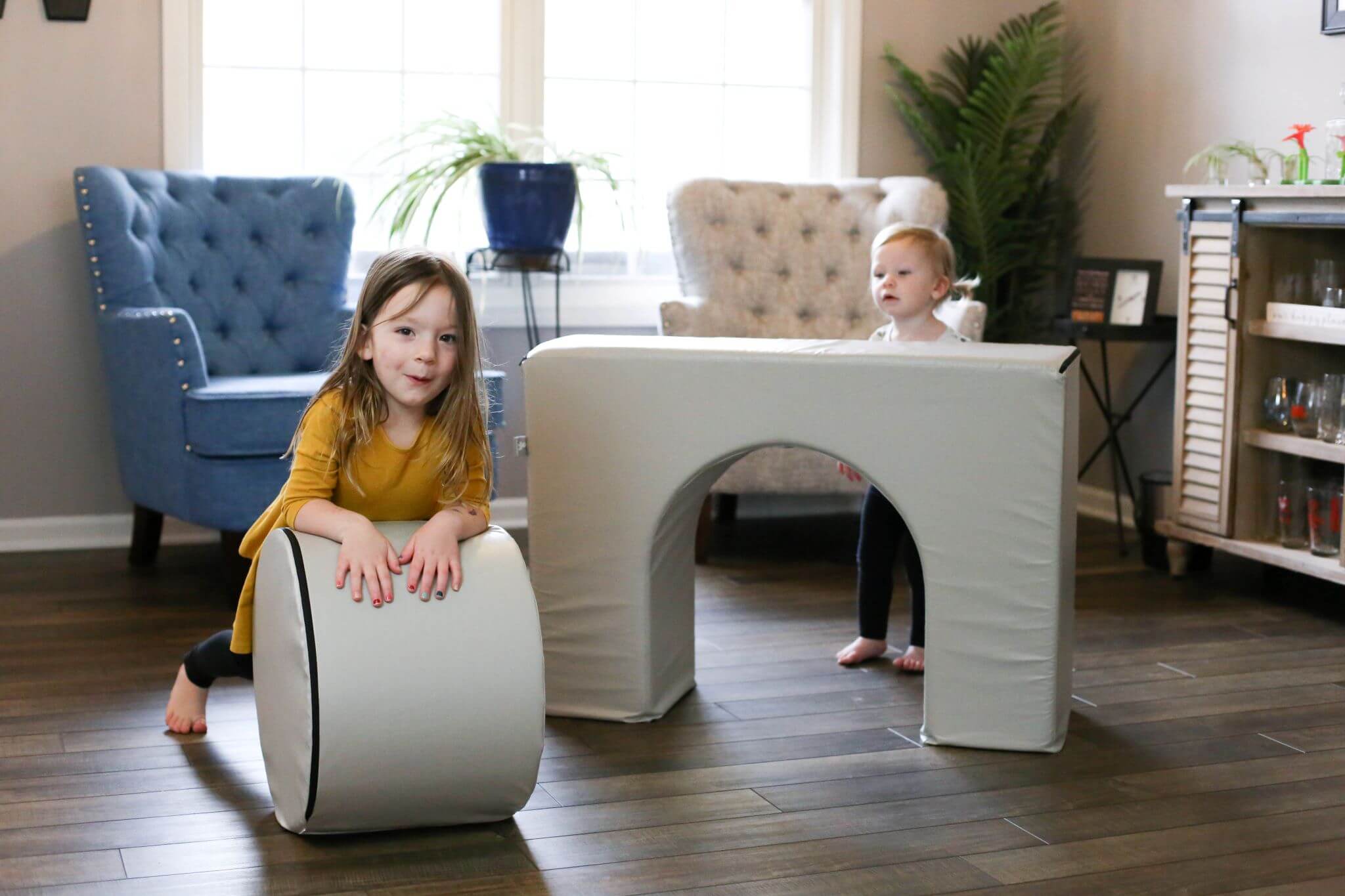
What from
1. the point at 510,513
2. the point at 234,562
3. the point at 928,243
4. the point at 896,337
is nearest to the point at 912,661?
the point at 896,337

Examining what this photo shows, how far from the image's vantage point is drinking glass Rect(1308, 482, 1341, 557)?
324 cm

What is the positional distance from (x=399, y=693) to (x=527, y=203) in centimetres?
213

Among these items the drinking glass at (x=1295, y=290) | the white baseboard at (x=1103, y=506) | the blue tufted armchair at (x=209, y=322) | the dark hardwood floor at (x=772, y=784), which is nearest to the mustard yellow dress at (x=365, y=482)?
the dark hardwood floor at (x=772, y=784)

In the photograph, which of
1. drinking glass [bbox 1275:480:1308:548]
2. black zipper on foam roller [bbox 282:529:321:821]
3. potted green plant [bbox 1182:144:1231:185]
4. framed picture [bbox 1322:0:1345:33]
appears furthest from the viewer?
potted green plant [bbox 1182:144:1231:185]

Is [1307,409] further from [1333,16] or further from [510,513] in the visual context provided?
[510,513]

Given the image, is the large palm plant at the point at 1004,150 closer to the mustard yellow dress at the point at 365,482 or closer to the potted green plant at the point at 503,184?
the potted green plant at the point at 503,184

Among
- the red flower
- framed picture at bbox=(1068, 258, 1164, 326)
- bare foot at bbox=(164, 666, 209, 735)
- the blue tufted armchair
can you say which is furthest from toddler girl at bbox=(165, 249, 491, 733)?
framed picture at bbox=(1068, 258, 1164, 326)

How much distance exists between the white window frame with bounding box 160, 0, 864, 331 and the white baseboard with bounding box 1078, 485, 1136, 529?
121 cm

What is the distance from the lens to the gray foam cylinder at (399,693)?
1.84 metres

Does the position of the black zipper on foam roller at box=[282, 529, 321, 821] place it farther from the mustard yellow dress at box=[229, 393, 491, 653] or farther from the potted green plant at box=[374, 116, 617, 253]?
the potted green plant at box=[374, 116, 617, 253]

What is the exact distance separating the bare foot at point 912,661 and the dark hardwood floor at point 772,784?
42mm

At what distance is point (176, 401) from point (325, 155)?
113 cm

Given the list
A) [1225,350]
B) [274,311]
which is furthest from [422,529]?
[1225,350]

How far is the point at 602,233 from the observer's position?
14.3 ft
